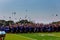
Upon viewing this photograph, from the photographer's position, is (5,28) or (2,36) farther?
(5,28)

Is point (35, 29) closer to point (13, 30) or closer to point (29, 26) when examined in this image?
point (29, 26)

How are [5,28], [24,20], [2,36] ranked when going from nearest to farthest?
[2,36] < [5,28] < [24,20]

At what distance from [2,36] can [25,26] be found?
2498 cm

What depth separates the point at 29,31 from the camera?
1229 inches

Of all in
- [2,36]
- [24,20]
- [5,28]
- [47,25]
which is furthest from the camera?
[24,20]

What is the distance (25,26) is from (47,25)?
→ 326 cm

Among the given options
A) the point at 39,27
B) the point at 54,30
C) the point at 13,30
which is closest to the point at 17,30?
the point at 13,30

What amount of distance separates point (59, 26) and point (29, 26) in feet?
14.1

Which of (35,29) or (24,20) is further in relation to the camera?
(24,20)

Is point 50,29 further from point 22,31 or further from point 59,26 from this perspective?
point 22,31

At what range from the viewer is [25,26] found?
104ft

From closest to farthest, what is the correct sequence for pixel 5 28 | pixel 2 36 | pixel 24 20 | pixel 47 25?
pixel 2 36
pixel 5 28
pixel 47 25
pixel 24 20

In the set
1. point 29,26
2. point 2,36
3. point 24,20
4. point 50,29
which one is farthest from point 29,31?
point 2,36

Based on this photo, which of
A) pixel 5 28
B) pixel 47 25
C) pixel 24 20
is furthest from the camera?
pixel 24 20
